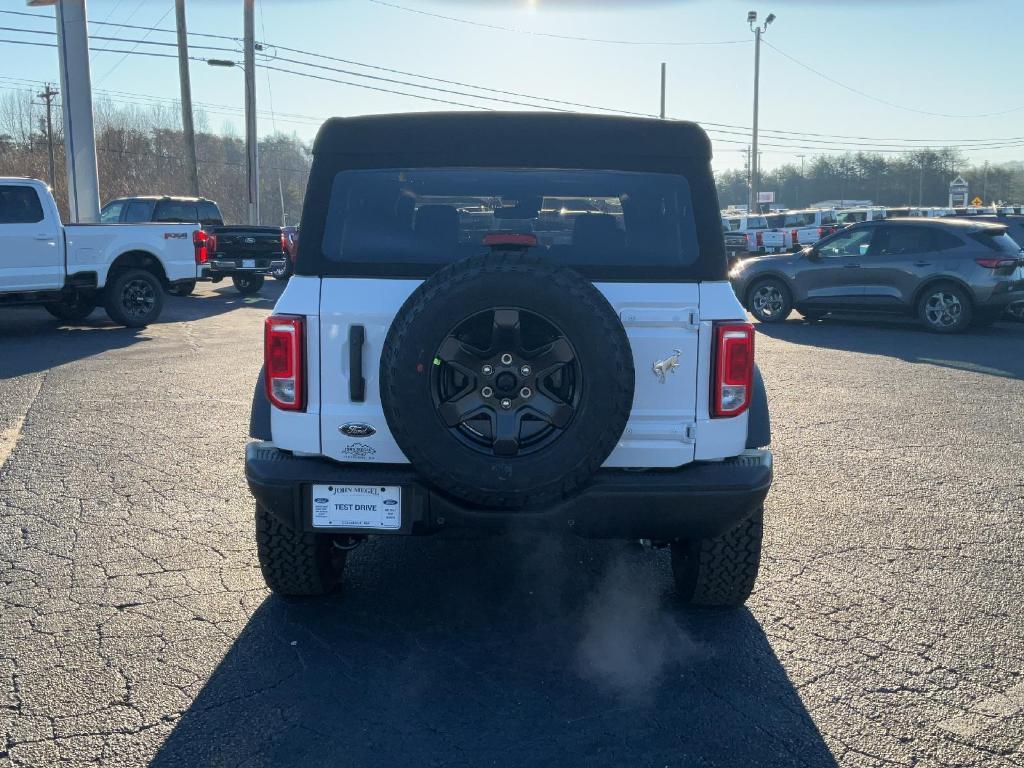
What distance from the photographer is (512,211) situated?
4.11 meters

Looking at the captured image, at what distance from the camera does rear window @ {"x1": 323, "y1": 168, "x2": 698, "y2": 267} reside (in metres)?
3.78

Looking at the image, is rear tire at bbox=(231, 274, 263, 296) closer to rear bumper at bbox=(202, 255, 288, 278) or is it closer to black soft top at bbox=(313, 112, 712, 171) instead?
rear bumper at bbox=(202, 255, 288, 278)

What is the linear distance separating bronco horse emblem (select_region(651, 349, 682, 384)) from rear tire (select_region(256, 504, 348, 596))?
155 cm

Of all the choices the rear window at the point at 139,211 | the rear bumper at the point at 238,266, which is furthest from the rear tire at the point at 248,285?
the rear window at the point at 139,211

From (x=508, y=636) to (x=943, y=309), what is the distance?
39.3ft

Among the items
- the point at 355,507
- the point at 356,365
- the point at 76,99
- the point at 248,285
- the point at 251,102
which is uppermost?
the point at 251,102

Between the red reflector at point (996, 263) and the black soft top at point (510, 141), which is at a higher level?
the black soft top at point (510, 141)

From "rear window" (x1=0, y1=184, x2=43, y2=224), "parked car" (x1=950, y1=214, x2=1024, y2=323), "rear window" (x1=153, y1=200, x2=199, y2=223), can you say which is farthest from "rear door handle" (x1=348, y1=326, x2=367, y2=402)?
"rear window" (x1=153, y1=200, x2=199, y2=223)

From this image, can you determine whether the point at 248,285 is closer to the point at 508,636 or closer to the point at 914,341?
the point at 914,341

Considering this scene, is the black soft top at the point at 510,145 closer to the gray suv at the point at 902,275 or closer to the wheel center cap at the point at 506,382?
the wheel center cap at the point at 506,382

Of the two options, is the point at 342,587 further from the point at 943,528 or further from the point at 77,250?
the point at 77,250

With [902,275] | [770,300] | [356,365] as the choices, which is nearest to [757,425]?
[356,365]

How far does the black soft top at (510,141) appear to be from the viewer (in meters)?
3.87

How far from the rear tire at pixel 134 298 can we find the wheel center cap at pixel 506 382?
12253 mm
